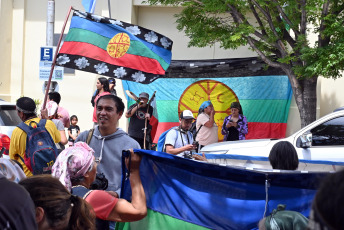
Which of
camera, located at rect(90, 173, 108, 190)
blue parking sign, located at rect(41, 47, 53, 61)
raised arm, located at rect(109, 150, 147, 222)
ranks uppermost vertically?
blue parking sign, located at rect(41, 47, 53, 61)

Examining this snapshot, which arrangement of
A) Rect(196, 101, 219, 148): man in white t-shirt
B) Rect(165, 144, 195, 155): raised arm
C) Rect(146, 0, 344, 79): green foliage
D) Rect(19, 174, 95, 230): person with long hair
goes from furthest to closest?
1. Rect(196, 101, 219, 148): man in white t-shirt
2. Rect(146, 0, 344, 79): green foliage
3. Rect(165, 144, 195, 155): raised arm
4. Rect(19, 174, 95, 230): person with long hair

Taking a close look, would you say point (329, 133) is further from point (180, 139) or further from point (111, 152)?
point (111, 152)

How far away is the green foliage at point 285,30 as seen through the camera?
10883 mm

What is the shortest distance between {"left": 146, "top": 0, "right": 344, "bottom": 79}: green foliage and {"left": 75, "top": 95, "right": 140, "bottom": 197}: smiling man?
6.38 meters

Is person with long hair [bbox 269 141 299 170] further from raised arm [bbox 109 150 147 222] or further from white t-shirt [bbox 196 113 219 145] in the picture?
white t-shirt [bbox 196 113 219 145]

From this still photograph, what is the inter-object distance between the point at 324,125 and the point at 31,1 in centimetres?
1180

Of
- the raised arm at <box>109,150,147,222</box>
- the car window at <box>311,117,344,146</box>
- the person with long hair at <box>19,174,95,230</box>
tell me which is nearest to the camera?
the person with long hair at <box>19,174,95,230</box>

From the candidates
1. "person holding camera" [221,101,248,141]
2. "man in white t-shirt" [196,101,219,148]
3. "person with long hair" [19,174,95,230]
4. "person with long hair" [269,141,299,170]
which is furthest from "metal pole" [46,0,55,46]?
"person with long hair" [19,174,95,230]

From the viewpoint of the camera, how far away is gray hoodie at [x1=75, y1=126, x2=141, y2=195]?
16.0 ft

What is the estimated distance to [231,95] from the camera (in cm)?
1583

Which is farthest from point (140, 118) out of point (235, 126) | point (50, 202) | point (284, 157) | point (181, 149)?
point (50, 202)

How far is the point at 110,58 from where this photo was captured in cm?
852

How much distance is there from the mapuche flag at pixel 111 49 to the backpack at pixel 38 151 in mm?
2340

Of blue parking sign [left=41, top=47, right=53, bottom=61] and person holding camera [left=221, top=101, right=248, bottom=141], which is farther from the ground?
blue parking sign [left=41, top=47, right=53, bottom=61]
